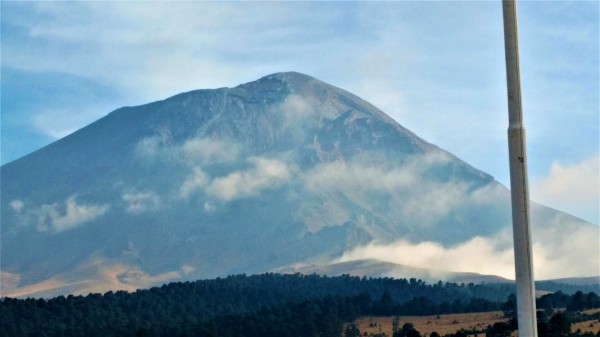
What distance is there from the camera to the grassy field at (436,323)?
490 feet

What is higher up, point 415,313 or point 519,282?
point 415,313

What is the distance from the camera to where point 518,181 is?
21703mm

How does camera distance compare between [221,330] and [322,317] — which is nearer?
[221,330]

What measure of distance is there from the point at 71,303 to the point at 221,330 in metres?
35.9

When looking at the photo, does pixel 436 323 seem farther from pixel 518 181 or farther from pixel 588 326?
pixel 518 181

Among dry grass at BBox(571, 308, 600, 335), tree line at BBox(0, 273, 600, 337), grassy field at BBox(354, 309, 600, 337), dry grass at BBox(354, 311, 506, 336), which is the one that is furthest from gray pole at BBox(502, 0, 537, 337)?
dry grass at BBox(354, 311, 506, 336)

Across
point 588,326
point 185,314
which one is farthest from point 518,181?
point 185,314

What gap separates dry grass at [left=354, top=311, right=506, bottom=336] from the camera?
14962cm

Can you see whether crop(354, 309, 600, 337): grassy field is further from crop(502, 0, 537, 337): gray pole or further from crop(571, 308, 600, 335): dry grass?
crop(502, 0, 537, 337): gray pole

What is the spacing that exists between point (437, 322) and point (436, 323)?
79cm

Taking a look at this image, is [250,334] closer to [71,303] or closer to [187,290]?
[71,303]

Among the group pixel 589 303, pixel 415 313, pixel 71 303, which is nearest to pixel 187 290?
pixel 71 303

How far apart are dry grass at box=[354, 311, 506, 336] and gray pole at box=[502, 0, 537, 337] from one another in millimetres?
123521

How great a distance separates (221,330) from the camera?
144 m
